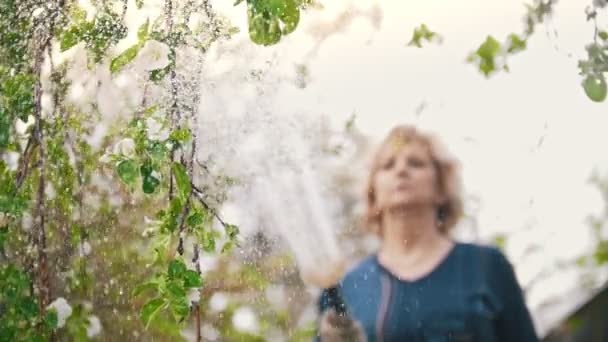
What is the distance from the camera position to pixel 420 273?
153 centimetres

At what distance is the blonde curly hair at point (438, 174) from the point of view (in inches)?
60.9

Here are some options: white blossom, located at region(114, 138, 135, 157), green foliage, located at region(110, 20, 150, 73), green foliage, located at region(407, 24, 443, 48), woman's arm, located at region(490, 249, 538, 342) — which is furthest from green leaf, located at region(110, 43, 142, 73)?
woman's arm, located at region(490, 249, 538, 342)

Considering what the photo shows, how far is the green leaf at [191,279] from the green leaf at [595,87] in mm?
647

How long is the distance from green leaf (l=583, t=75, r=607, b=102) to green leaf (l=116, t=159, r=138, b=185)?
2.27 feet

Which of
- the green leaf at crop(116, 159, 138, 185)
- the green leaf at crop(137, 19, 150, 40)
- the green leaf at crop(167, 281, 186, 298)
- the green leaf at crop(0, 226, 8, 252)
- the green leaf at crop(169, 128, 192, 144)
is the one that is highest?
the green leaf at crop(137, 19, 150, 40)

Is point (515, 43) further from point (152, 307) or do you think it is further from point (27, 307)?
point (27, 307)

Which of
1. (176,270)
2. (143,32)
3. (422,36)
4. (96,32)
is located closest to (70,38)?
(96,32)

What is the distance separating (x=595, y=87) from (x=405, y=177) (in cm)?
31

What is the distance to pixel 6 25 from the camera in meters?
1.83

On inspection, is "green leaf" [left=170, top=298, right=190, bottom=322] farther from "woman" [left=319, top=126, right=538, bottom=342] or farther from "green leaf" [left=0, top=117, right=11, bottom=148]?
"green leaf" [left=0, top=117, right=11, bottom=148]

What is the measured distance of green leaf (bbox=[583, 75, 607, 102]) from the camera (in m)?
1.53

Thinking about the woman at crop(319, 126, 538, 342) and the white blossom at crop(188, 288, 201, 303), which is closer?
the woman at crop(319, 126, 538, 342)

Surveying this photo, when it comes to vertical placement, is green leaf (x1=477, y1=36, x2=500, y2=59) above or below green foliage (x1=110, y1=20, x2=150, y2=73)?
below

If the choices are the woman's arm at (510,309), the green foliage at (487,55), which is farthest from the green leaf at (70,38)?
the woman's arm at (510,309)
